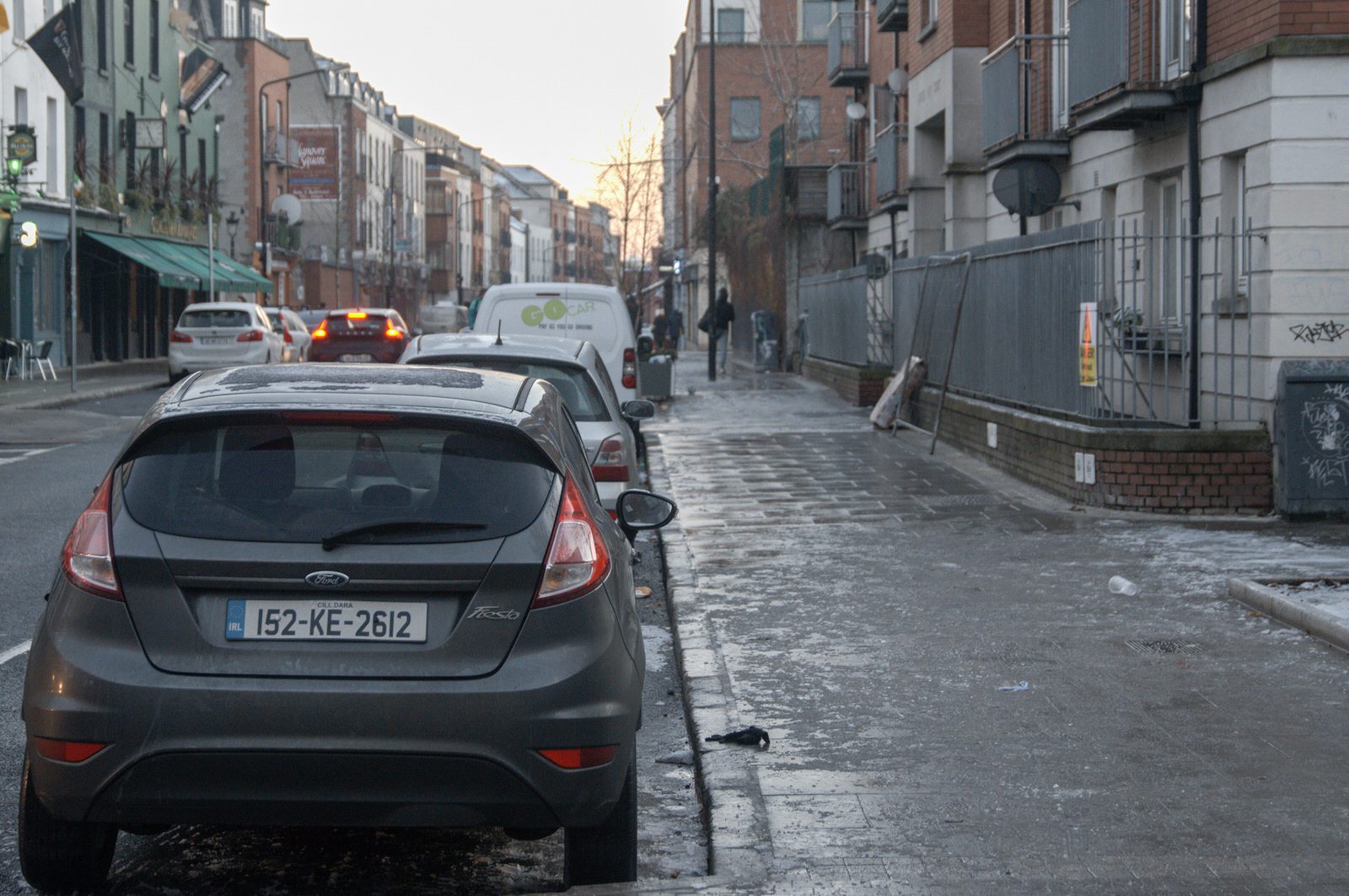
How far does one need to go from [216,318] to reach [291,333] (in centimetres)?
566

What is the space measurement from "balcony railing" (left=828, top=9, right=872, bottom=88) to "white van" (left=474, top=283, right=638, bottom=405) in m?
20.4

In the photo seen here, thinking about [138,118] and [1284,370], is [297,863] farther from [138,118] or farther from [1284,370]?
[138,118]

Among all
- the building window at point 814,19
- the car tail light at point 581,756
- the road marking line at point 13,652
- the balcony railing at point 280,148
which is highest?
the building window at point 814,19

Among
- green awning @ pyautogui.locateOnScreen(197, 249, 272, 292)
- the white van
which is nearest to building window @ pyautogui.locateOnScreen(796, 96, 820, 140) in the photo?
green awning @ pyautogui.locateOnScreen(197, 249, 272, 292)

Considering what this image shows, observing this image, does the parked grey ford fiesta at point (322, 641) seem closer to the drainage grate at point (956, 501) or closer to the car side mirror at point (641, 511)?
the car side mirror at point (641, 511)

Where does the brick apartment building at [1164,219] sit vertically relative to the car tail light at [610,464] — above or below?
above

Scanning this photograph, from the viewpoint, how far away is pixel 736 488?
14.7m

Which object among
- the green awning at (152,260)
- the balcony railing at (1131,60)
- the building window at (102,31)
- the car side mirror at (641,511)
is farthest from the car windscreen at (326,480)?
the building window at (102,31)

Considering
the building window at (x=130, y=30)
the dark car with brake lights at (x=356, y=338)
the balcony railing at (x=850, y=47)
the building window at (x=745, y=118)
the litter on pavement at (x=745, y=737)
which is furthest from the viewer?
the building window at (x=745, y=118)

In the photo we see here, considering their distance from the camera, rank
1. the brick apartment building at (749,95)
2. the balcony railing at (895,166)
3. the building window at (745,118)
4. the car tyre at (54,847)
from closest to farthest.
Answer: the car tyre at (54,847), the balcony railing at (895,166), the brick apartment building at (749,95), the building window at (745,118)

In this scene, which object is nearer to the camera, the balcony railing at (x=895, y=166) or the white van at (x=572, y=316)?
the white van at (x=572, y=316)

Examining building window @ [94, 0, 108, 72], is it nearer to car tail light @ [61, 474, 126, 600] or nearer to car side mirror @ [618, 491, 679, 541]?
car side mirror @ [618, 491, 679, 541]

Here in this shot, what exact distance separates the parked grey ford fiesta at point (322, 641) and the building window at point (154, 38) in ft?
152

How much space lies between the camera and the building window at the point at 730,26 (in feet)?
235
